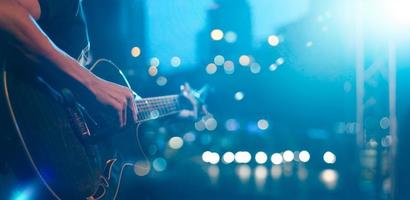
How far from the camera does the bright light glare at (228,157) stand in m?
2.03

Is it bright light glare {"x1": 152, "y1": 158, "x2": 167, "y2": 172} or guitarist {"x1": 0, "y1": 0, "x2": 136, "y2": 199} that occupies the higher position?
guitarist {"x1": 0, "y1": 0, "x2": 136, "y2": 199}

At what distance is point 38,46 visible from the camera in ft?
4.22

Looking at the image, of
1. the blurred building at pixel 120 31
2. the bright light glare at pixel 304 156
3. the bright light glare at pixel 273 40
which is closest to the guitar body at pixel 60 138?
the blurred building at pixel 120 31

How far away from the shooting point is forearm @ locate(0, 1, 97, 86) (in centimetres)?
122

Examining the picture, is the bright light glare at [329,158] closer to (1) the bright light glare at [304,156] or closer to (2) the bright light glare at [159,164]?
(1) the bright light glare at [304,156]

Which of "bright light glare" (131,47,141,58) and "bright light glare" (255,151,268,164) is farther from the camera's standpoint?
"bright light glare" (255,151,268,164)

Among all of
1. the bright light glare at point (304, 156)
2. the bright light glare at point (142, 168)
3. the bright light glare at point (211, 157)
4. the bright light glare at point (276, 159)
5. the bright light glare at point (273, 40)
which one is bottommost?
the bright light glare at point (142, 168)

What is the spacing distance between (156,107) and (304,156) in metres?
0.88

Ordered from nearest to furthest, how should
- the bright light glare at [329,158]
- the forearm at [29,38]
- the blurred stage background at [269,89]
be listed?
1. the forearm at [29,38]
2. the blurred stage background at [269,89]
3. the bright light glare at [329,158]

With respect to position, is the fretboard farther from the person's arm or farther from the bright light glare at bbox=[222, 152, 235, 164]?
the bright light glare at bbox=[222, 152, 235, 164]

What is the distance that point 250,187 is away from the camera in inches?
81.9

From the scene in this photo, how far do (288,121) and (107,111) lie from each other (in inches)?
40.0

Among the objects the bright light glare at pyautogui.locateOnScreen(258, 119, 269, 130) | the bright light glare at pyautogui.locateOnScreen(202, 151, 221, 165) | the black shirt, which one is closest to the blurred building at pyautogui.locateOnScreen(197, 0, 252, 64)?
the bright light glare at pyautogui.locateOnScreen(258, 119, 269, 130)

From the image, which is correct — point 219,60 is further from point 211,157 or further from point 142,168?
point 142,168
